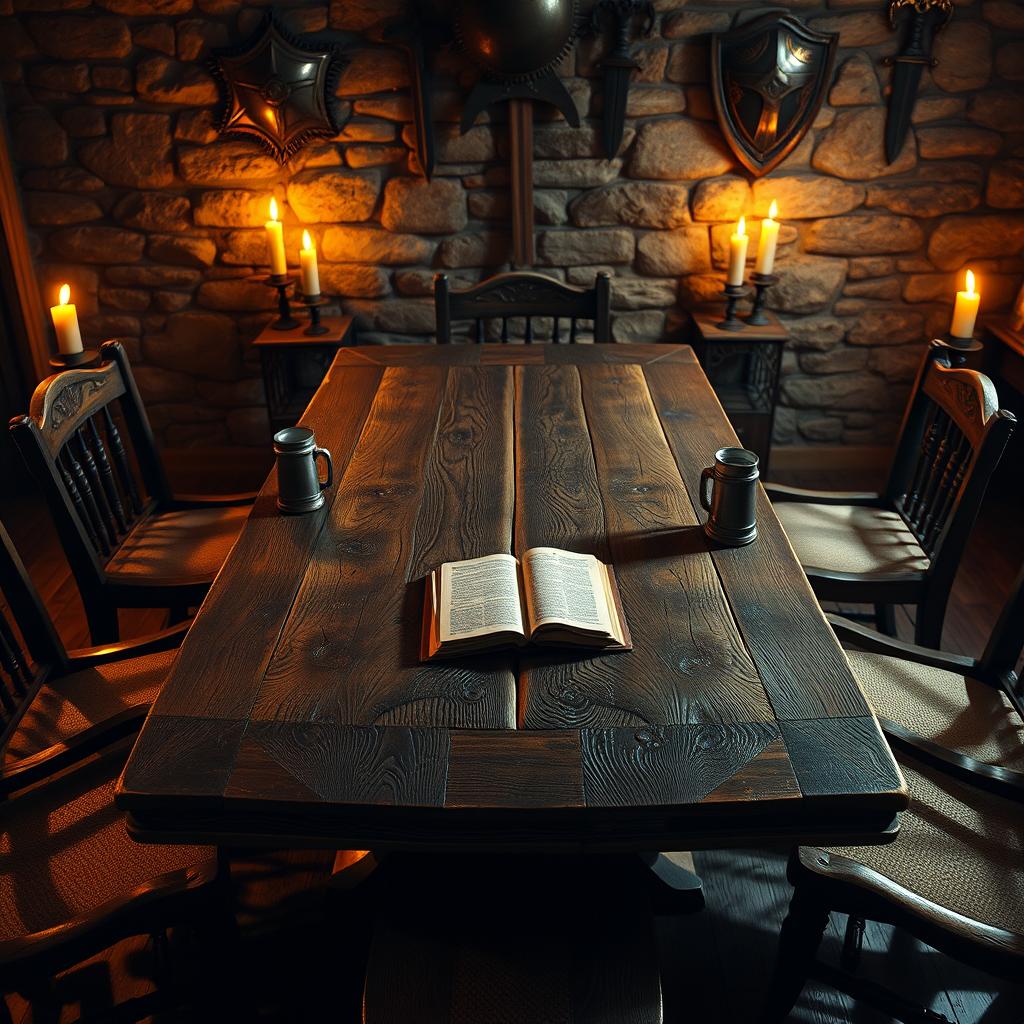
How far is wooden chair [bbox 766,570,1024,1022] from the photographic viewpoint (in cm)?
125

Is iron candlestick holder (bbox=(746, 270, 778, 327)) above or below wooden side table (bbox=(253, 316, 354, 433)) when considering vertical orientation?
above

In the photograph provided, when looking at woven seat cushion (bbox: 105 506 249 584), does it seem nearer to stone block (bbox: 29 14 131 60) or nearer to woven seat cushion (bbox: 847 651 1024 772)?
woven seat cushion (bbox: 847 651 1024 772)

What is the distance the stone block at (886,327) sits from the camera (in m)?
3.40

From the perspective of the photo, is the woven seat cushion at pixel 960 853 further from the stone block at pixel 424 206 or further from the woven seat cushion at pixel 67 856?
the stone block at pixel 424 206

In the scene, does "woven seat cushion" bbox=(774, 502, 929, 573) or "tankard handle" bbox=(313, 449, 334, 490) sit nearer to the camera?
"tankard handle" bbox=(313, 449, 334, 490)

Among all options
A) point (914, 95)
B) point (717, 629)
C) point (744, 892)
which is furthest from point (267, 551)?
point (914, 95)

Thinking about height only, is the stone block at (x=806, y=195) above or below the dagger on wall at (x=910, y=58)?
below

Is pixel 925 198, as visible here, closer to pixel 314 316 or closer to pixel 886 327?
pixel 886 327

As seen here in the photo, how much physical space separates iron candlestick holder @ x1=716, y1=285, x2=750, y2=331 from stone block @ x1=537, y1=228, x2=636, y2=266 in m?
0.38

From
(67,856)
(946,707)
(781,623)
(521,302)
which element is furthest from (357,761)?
(521,302)

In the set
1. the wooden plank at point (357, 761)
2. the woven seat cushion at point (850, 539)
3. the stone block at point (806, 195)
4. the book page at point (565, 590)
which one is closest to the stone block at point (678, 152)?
the stone block at point (806, 195)

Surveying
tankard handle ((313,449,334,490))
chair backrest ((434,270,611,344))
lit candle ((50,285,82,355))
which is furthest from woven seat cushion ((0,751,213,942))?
chair backrest ((434,270,611,344))

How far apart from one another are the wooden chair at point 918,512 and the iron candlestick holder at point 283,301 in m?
1.74

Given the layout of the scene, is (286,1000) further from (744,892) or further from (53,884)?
(744,892)
